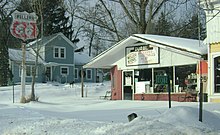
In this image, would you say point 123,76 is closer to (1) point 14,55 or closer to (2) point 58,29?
(1) point 14,55

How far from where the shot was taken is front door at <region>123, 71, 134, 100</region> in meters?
26.5

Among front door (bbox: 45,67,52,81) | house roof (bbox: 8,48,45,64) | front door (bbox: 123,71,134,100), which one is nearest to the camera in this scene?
front door (bbox: 123,71,134,100)

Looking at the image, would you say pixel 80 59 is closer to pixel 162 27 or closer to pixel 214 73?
pixel 162 27

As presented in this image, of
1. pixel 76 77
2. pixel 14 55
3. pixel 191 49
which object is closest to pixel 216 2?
pixel 191 49

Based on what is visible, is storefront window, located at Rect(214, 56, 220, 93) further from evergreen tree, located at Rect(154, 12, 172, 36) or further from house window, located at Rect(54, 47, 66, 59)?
house window, located at Rect(54, 47, 66, 59)

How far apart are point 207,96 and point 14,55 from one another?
31.6m

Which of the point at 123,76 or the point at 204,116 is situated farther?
the point at 123,76

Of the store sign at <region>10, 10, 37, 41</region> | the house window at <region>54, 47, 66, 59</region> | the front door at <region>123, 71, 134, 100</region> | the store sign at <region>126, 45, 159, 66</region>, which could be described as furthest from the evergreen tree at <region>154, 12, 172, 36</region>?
the store sign at <region>10, 10, 37, 41</region>

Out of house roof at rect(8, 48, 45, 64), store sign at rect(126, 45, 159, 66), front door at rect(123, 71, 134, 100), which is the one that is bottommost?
front door at rect(123, 71, 134, 100)

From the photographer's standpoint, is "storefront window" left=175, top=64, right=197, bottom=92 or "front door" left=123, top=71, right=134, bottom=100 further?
"front door" left=123, top=71, right=134, bottom=100

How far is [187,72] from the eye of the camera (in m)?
22.8

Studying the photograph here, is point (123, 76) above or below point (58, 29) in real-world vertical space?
below

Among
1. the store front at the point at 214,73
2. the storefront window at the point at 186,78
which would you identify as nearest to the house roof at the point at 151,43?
the store front at the point at 214,73

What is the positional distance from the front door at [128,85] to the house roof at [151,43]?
132 centimetres
